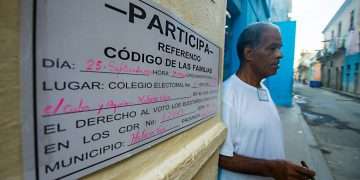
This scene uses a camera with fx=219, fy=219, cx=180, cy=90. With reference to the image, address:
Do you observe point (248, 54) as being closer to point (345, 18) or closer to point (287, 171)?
point (287, 171)

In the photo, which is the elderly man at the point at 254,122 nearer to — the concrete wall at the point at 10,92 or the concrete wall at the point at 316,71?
the concrete wall at the point at 10,92

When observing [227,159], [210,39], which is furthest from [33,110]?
[227,159]

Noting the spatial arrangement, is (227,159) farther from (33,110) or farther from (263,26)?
(33,110)

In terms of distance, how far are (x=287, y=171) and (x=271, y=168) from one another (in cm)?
9

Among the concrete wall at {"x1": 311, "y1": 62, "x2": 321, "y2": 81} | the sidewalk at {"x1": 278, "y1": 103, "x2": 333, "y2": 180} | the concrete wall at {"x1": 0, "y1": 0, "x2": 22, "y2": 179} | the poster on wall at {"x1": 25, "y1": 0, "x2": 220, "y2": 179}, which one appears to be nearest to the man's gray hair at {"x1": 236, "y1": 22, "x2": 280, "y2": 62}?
the poster on wall at {"x1": 25, "y1": 0, "x2": 220, "y2": 179}

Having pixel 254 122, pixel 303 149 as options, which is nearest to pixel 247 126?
pixel 254 122

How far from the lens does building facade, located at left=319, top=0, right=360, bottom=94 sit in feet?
57.9

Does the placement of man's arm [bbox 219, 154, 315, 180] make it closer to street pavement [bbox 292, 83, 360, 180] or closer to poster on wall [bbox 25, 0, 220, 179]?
poster on wall [bbox 25, 0, 220, 179]

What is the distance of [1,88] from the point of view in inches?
14.6

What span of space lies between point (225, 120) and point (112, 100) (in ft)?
3.37

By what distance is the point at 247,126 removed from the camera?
136 cm

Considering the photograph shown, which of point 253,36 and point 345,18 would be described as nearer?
point 253,36

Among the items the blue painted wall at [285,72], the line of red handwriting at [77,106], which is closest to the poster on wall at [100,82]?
the line of red handwriting at [77,106]

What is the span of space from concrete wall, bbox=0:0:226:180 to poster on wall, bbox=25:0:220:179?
0.11 feet
